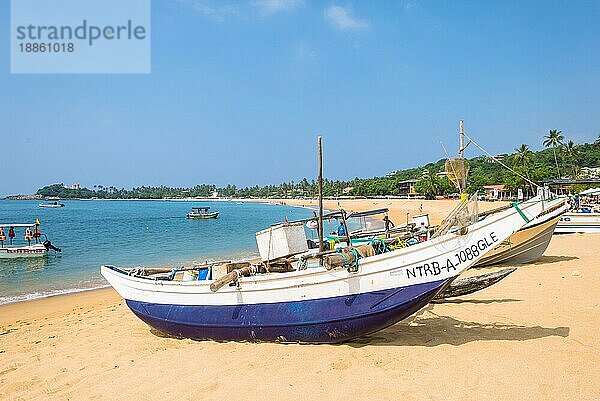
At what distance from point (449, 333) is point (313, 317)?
2188 millimetres

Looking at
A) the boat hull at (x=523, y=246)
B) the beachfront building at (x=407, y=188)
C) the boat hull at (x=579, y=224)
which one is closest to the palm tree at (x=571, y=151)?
the beachfront building at (x=407, y=188)

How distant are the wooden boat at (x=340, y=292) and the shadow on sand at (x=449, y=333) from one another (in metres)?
0.55

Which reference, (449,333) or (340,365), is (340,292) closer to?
(340,365)

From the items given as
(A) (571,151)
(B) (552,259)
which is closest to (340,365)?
(B) (552,259)

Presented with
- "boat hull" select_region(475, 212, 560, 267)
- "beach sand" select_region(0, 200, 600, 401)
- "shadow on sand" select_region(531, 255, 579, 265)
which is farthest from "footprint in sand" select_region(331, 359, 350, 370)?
"shadow on sand" select_region(531, 255, 579, 265)

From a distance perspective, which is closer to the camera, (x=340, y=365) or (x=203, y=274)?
(x=340, y=365)

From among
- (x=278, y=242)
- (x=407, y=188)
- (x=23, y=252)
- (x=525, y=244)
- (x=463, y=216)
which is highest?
(x=407, y=188)

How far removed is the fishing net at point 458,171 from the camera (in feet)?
20.7

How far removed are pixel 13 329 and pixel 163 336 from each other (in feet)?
16.4

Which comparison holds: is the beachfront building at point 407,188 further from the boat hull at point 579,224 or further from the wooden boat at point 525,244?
the wooden boat at point 525,244

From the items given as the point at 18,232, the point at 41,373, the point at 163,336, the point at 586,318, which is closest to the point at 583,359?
the point at 586,318

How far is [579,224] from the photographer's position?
884 inches

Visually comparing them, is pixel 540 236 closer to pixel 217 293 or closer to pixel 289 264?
pixel 289 264

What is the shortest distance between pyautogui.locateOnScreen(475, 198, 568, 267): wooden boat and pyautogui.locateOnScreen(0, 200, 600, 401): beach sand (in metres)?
3.72
